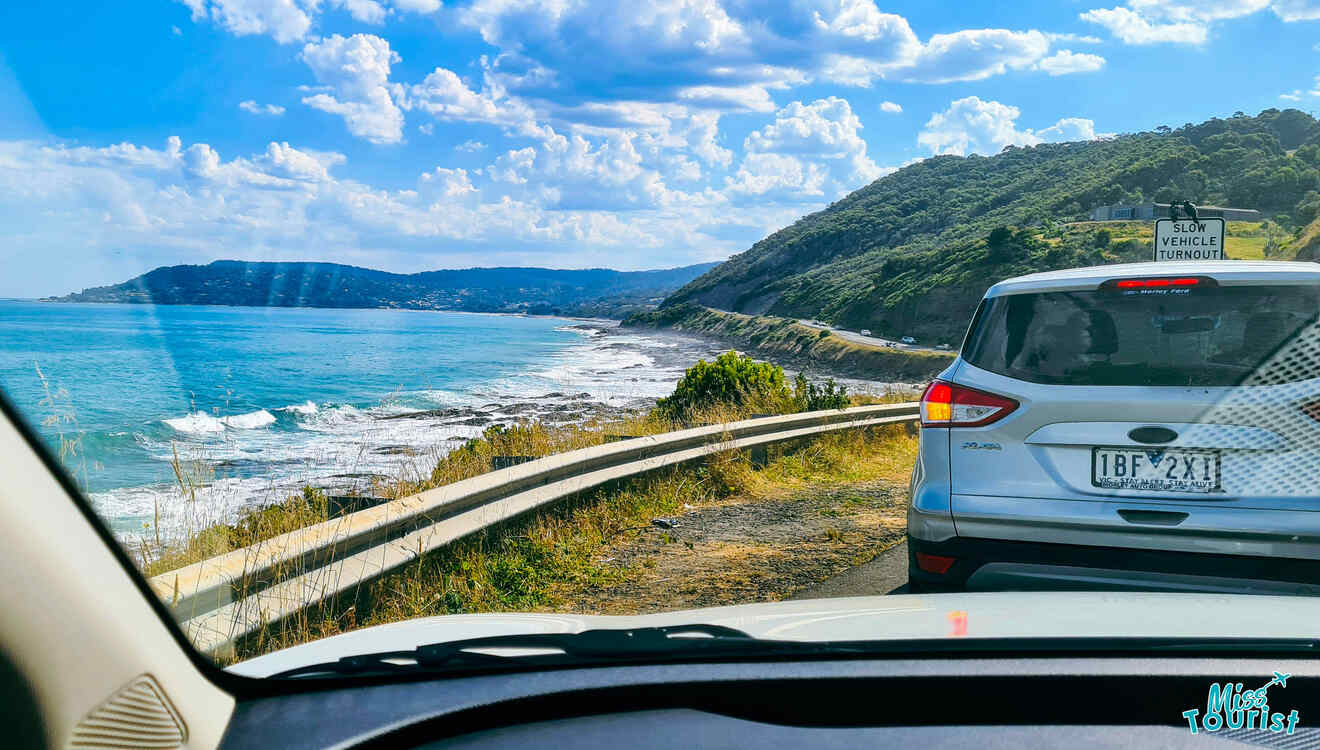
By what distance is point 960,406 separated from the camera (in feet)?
13.9

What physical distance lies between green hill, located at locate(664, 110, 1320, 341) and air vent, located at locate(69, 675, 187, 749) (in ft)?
118

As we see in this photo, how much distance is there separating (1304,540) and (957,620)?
2.02m

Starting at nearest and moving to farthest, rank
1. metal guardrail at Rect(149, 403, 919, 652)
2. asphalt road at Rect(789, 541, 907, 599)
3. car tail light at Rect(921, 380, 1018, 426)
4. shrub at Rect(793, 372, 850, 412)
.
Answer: metal guardrail at Rect(149, 403, 919, 652) < car tail light at Rect(921, 380, 1018, 426) < asphalt road at Rect(789, 541, 907, 599) < shrub at Rect(793, 372, 850, 412)

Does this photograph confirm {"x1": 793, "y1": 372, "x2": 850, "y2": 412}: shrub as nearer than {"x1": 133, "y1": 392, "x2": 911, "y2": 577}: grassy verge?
No

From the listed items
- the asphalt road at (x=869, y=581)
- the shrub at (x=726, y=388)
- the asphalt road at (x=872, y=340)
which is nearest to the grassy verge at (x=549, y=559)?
the asphalt road at (x=869, y=581)

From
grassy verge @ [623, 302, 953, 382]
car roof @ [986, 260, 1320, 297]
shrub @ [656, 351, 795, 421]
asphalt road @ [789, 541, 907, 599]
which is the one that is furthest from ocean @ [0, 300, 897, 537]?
grassy verge @ [623, 302, 953, 382]

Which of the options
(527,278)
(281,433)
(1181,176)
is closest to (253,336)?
(527,278)

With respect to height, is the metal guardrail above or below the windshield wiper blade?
below

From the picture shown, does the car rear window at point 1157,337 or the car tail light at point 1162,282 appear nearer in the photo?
the car rear window at point 1157,337

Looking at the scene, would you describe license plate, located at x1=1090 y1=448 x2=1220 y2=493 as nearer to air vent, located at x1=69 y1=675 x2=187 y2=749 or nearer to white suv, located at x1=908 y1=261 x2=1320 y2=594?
white suv, located at x1=908 y1=261 x2=1320 y2=594

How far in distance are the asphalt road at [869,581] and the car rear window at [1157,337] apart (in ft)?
6.02

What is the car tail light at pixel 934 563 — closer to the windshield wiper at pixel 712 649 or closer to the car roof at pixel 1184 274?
the car roof at pixel 1184 274

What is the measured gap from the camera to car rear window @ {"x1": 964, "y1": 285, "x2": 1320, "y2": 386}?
3631 mm

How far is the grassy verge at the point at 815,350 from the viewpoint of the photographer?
57312 mm
